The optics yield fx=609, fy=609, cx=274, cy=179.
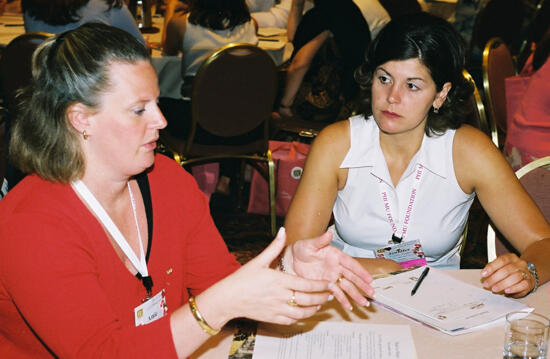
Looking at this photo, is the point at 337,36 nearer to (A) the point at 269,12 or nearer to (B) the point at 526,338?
(A) the point at 269,12

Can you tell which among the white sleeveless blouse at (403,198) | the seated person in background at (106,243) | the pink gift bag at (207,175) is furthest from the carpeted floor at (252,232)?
the seated person in background at (106,243)

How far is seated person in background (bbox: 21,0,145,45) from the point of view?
147 inches

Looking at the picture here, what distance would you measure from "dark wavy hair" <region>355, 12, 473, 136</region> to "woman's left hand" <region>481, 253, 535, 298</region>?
63 cm

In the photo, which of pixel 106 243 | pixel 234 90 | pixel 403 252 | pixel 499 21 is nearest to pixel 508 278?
pixel 403 252

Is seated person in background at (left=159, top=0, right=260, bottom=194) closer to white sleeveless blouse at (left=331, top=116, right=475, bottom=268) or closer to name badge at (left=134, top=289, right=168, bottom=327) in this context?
white sleeveless blouse at (left=331, top=116, right=475, bottom=268)

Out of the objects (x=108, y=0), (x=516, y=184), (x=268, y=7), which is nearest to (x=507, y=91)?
(x=516, y=184)

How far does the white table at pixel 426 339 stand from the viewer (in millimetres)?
1422

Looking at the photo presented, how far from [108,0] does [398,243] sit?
264 centimetres

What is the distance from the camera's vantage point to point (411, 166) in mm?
2139

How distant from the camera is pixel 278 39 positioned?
4898mm

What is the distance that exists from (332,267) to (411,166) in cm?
73

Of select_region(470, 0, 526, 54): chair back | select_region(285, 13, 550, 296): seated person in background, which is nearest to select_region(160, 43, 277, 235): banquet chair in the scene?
select_region(285, 13, 550, 296): seated person in background

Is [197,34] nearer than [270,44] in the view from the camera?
Yes

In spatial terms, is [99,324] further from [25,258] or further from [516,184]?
[516,184]
